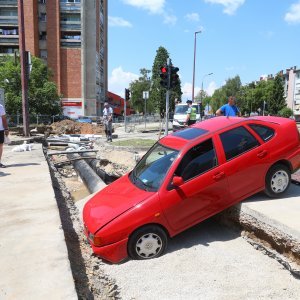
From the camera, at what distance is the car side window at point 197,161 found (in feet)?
17.1

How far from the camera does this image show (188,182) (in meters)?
5.15

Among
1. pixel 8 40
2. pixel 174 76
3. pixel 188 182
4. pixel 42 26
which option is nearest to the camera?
pixel 188 182

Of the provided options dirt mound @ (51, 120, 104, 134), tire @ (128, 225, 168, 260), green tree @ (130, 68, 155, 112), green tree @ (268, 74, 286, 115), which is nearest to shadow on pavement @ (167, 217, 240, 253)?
tire @ (128, 225, 168, 260)

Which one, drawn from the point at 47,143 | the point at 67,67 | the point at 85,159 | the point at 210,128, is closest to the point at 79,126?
the point at 47,143

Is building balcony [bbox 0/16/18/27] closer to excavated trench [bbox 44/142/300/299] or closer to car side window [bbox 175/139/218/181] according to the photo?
excavated trench [bbox 44/142/300/299]

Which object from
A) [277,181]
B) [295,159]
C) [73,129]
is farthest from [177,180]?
[73,129]

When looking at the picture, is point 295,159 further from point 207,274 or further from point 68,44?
point 68,44

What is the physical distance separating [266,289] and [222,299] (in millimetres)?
553

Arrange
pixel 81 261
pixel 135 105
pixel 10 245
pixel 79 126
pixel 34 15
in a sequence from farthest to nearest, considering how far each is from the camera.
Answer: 1. pixel 135 105
2. pixel 34 15
3. pixel 79 126
4. pixel 81 261
5. pixel 10 245

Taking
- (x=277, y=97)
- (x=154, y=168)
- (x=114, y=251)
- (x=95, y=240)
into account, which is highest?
(x=277, y=97)

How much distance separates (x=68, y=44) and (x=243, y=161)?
2543 inches

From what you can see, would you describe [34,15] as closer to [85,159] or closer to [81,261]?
[85,159]

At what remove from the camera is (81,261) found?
15.9ft

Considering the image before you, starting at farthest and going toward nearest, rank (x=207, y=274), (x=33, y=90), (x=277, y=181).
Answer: (x=33, y=90) → (x=277, y=181) → (x=207, y=274)
